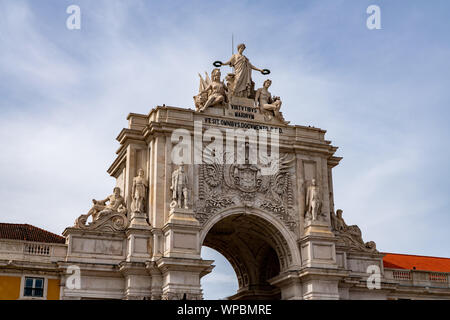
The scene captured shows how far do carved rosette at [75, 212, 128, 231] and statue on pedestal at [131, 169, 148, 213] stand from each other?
74 cm

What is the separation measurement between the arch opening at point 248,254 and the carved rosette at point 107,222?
508cm

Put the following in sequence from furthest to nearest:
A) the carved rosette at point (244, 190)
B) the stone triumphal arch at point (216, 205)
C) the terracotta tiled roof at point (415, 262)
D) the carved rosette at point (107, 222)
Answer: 1. the terracotta tiled roof at point (415, 262)
2. the carved rosette at point (244, 190)
3. the carved rosette at point (107, 222)
4. the stone triumphal arch at point (216, 205)

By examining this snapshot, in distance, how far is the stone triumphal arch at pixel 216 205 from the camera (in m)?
30.5

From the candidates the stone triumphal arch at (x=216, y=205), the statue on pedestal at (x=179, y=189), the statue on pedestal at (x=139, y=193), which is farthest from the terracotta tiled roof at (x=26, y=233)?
the statue on pedestal at (x=179, y=189)

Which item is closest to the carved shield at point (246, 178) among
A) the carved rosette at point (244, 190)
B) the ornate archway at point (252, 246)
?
the carved rosette at point (244, 190)

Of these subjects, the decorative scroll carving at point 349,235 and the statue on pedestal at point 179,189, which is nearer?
the statue on pedestal at point 179,189

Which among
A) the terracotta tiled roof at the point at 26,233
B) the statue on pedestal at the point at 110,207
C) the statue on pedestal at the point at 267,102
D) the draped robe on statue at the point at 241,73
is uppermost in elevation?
the draped robe on statue at the point at 241,73

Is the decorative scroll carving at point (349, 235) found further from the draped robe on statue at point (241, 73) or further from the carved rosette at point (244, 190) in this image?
the draped robe on statue at point (241, 73)

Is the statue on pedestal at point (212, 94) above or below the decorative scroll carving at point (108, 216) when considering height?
above

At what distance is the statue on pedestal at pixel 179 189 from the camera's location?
1230 inches

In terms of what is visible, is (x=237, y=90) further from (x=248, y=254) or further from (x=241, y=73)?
(x=248, y=254)

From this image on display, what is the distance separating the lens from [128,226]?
31641mm

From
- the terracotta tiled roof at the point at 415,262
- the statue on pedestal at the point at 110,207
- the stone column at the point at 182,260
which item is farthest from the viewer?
the terracotta tiled roof at the point at 415,262
